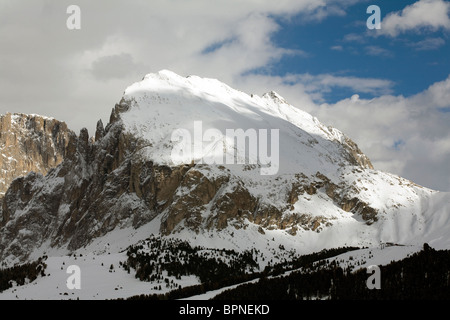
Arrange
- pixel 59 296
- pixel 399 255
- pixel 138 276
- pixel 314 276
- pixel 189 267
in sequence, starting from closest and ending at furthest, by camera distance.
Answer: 1. pixel 314 276
2. pixel 399 255
3. pixel 59 296
4. pixel 138 276
5. pixel 189 267

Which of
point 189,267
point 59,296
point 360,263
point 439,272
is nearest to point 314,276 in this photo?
point 360,263

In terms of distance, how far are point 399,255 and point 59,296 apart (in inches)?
2903
